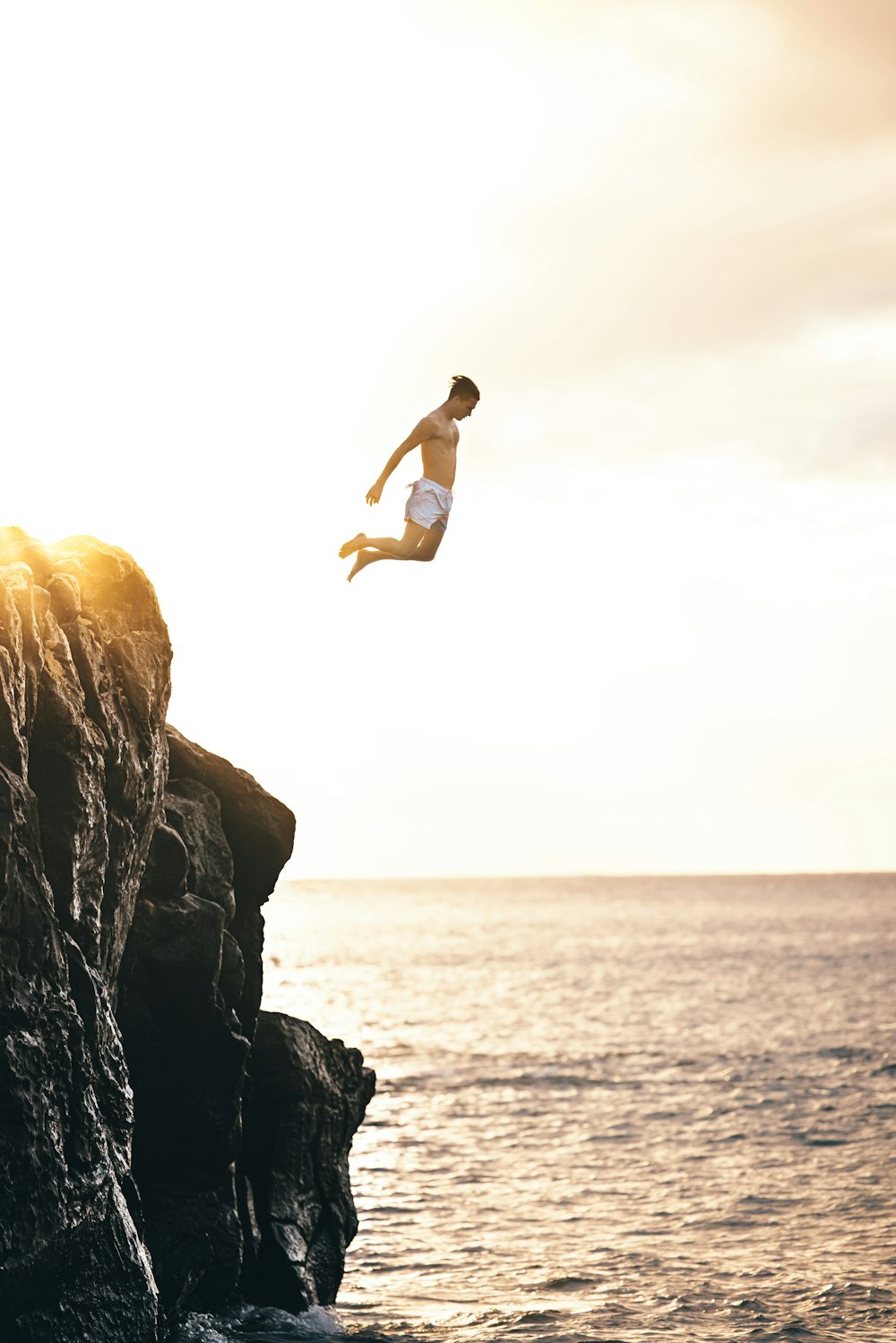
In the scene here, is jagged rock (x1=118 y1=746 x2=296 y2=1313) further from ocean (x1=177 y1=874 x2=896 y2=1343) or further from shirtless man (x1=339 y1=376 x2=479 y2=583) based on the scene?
shirtless man (x1=339 y1=376 x2=479 y2=583)

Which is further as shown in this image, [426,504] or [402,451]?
[426,504]

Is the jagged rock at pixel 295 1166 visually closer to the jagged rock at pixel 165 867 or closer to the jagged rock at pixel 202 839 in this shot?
the jagged rock at pixel 202 839

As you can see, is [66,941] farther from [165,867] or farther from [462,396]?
[462,396]

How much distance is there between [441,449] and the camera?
15.3 meters

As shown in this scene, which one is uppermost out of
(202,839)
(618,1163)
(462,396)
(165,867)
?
(462,396)

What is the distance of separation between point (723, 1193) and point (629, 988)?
39913mm

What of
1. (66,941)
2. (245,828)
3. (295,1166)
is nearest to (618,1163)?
(295,1166)

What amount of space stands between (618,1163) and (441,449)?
16.6 metres

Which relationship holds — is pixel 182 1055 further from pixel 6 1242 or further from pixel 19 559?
pixel 19 559

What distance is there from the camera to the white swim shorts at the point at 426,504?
1545 cm

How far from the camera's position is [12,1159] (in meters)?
9.33

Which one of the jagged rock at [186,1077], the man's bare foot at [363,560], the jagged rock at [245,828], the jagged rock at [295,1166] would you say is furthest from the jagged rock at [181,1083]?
the man's bare foot at [363,560]

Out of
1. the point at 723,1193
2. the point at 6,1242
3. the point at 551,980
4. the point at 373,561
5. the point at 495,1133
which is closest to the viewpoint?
the point at 6,1242

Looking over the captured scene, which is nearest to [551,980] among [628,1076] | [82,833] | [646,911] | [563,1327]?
[628,1076]
